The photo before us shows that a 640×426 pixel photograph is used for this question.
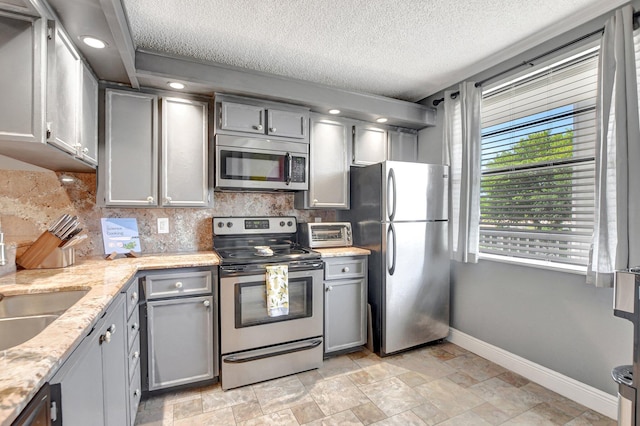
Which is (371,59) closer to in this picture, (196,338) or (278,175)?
(278,175)

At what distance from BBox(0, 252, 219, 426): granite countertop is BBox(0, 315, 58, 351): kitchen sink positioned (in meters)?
0.16

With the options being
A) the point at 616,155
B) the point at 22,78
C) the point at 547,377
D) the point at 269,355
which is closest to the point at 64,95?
the point at 22,78

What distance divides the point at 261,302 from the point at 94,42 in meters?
1.94

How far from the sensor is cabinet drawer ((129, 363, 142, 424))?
1.68 meters

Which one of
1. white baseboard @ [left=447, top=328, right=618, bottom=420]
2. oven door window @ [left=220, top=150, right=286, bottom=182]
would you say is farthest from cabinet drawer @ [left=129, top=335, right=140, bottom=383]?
white baseboard @ [left=447, top=328, right=618, bottom=420]

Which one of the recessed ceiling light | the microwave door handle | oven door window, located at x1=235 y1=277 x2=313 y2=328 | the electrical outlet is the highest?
the recessed ceiling light

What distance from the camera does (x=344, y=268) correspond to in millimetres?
2645

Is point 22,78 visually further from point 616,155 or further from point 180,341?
point 616,155

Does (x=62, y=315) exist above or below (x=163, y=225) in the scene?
below

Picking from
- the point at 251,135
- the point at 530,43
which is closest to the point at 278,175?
the point at 251,135

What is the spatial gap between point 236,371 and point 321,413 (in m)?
0.68

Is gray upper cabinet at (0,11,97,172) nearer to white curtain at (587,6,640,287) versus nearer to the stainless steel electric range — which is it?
the stainless steel electric range

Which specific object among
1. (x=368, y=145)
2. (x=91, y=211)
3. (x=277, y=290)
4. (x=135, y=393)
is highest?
(x=368, y=145)

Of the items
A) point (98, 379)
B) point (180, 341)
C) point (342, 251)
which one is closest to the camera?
point (98, 379)
